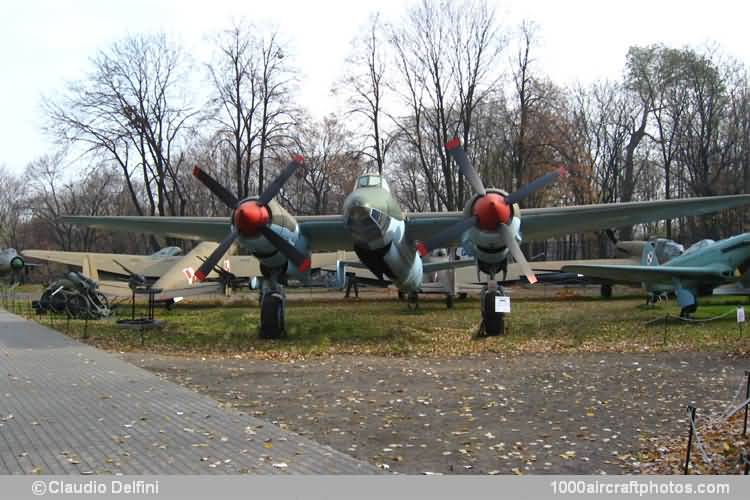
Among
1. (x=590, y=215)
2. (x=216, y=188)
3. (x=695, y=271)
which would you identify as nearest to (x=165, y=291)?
(x=216, y=188)

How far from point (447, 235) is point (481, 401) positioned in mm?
5447

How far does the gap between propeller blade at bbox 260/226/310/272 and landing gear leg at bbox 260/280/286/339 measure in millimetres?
1275

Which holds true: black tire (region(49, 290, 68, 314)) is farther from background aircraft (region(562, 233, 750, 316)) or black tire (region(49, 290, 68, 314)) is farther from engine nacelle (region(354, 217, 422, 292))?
background aircraft (region(562, 233, 750, 316))

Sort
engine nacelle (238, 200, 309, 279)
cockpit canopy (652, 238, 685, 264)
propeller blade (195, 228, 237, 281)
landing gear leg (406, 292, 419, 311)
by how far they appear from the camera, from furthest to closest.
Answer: landing gear leg (406, 292, 419, 311), cockpit canopy (652, 238, 685, 264), engine nacelle (238, 200, 309, 279), propeller blade (195, 228, 237, 281)

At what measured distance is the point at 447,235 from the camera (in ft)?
42.7

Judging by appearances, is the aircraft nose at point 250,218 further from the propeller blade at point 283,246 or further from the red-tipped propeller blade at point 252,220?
the propeller blade at point 283,246

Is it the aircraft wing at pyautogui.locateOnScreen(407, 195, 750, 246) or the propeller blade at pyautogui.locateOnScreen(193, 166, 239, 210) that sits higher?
the propeller blade at pyautogui.locateOnScreen(193, 166, 239, 210)

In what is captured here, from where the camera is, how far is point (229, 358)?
12391 millimetres

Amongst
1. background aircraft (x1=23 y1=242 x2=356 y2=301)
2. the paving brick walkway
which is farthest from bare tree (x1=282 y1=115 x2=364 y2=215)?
the paving brick walkway

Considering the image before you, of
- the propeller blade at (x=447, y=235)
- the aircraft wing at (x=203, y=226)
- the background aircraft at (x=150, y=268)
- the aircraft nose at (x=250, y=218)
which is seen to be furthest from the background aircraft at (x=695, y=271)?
the background aircraft at (x=150, y=268)

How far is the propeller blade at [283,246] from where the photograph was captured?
1372cm

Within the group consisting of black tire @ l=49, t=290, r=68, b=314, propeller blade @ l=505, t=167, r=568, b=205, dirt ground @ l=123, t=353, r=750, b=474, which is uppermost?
propeller blade @ l=505, t=167, r=568, b=205

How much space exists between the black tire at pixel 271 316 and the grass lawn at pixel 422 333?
319 mm

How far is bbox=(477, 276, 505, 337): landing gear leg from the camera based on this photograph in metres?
15.0
